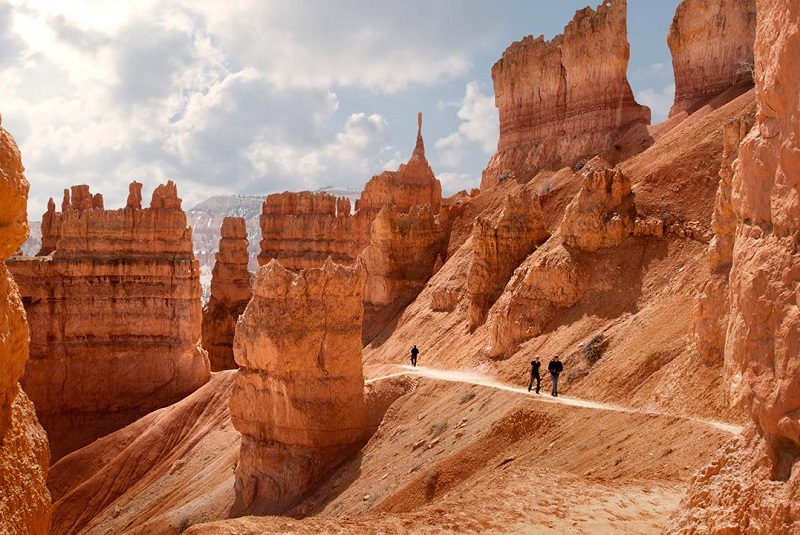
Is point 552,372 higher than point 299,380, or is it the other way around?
point 552,372

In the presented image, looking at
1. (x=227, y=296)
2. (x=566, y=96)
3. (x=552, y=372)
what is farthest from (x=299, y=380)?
(x=227, y=296)

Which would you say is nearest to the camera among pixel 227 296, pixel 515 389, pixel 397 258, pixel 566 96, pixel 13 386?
pixel 13 386

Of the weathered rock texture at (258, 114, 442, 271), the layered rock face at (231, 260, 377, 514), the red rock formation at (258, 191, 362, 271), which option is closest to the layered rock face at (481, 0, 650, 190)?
the weathered rock texture at (258, 114, 442, 271)

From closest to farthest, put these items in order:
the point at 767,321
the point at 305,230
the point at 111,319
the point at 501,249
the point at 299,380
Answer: the point at 767,321 → the point at 299,380 → the point at 501,249 → the point at 111,319 → the point at 305,230

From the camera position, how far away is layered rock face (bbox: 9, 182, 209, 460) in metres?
45.8

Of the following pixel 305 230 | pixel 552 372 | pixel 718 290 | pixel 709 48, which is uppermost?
pixel 709 48

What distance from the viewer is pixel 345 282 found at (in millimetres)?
26641

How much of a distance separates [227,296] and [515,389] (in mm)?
39222

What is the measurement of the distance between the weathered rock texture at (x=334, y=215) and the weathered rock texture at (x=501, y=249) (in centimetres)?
1678

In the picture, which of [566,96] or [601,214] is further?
[566,96]

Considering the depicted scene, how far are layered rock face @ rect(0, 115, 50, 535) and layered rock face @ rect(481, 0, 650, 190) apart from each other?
34.8m

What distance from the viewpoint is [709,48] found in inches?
1545

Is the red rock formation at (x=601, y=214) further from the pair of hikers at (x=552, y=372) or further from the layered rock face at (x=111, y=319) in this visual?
the layered rock face at (x=111, y=319)

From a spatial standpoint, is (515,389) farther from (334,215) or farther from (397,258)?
(334,215)
